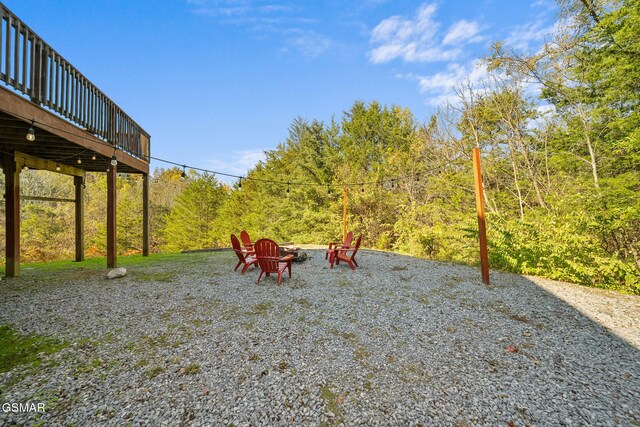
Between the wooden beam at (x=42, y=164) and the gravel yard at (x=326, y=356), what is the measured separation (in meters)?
2.88

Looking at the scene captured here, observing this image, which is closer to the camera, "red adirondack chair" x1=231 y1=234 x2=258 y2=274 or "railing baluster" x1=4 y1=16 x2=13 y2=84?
"railing baluster" x1=4 y1=16 x2=13 y2=84

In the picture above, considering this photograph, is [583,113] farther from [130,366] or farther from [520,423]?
[130,366]

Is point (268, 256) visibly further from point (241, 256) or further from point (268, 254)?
point (241, 256)

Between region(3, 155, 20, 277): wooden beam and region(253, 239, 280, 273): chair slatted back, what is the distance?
4993mm

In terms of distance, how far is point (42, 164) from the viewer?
647cm

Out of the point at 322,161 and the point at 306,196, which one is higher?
the point at 322,161

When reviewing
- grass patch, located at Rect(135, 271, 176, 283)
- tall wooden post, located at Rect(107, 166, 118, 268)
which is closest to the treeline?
tall wooden post, located at Rect(107, 166, 118, 268)

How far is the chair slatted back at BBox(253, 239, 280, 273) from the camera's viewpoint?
5238 millimetres

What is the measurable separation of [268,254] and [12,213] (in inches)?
210

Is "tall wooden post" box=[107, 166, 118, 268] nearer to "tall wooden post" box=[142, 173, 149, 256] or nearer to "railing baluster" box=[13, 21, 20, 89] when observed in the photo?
"tall wooden post" box=[142, 173, 149, 256]

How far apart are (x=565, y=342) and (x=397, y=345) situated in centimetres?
200

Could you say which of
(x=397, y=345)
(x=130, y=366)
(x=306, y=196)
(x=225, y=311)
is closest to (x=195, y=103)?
(x=306, y=196)

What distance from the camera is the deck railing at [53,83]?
3.50m

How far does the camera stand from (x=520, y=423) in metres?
1.84
